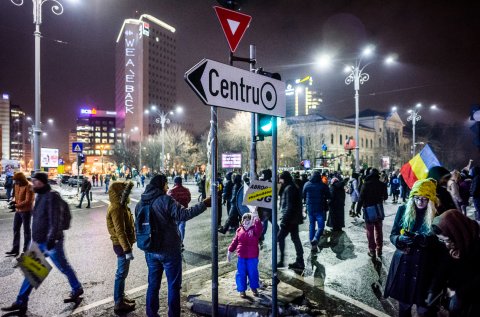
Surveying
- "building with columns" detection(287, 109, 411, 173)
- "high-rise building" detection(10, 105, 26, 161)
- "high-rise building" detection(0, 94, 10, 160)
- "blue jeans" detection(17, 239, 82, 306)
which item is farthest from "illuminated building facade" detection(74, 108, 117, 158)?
"blue jeans" detection(17, 239, 82, 306)

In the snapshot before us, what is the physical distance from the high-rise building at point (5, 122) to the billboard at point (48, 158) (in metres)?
173

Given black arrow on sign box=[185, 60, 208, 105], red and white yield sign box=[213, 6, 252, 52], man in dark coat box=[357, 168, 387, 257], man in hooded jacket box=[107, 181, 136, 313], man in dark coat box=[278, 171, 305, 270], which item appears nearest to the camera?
black arrow on sign box=[185, 60, 208, 105]

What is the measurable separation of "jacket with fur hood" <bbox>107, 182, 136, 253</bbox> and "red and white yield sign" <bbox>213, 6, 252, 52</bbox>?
2456 millimetres

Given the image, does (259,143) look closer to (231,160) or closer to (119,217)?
(231,160)

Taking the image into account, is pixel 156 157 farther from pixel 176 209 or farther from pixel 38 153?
pixel 176 209

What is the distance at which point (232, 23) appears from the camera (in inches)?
154

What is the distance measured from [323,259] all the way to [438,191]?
2.97 meters

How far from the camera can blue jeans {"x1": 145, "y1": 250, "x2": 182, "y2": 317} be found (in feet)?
12.7

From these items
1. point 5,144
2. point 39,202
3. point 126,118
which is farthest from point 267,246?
point 5,144

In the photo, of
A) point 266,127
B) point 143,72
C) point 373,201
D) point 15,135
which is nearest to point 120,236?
point 266,127

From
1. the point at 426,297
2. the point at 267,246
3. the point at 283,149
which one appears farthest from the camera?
the point at 283,149

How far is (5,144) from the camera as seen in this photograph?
16475 centimetres

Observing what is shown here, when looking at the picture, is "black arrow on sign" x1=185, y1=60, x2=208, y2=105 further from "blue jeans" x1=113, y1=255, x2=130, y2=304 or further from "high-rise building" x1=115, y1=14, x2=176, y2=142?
"high-rise building" x1=115, y1=14, x2=176, y2=142

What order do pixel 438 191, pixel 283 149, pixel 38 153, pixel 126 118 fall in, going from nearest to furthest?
pixel 438 191
pixel 38 153
pixel 283 149
pixel 126 118
